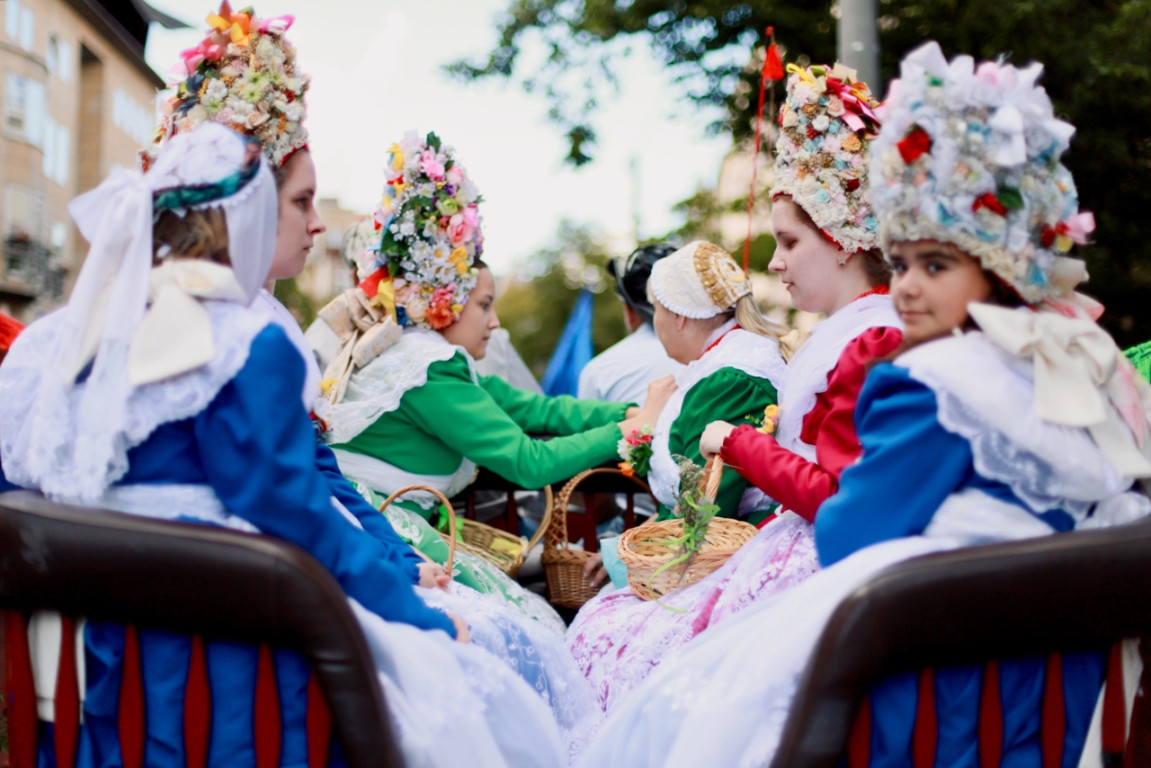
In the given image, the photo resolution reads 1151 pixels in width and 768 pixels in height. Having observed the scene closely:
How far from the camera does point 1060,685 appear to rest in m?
1.79

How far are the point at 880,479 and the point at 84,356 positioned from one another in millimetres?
1515

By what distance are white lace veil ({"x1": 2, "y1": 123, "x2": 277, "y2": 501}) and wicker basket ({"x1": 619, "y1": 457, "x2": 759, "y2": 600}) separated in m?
1.31

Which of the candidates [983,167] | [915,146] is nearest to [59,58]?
[915,146]

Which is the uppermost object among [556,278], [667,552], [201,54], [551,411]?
[201,54]

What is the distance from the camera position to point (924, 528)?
5.90ft

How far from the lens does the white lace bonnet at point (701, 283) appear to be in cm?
330

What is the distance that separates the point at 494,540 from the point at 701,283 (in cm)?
123

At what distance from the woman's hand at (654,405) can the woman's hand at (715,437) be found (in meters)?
0.78

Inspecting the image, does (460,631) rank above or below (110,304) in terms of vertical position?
below

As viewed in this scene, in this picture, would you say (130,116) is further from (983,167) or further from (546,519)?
(983,167)

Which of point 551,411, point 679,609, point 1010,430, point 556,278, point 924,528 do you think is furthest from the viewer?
Result: point 556,278

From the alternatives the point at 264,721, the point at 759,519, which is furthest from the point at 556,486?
the point at 264,721

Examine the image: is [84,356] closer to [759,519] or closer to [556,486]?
[759,519]

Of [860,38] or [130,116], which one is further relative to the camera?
[130,116]
